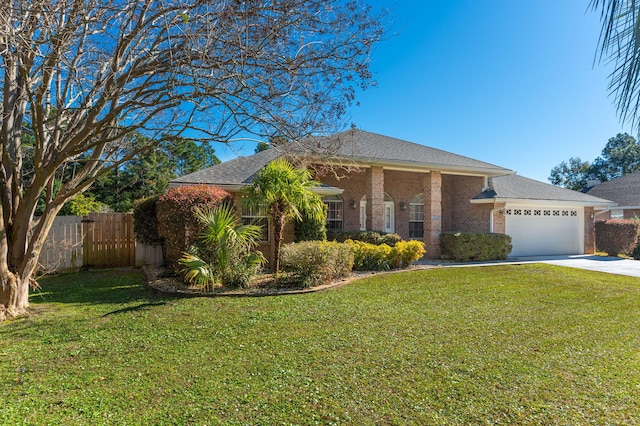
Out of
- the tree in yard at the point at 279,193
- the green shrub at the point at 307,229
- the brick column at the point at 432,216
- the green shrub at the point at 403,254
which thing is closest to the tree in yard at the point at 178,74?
the tree in yard at the point at 279,193

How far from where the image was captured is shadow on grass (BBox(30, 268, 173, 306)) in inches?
313

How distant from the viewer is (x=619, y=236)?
1786 cm

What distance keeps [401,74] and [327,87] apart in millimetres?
6038

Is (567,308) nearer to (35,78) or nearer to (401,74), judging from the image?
(401,74)

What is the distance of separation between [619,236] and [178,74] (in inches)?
857

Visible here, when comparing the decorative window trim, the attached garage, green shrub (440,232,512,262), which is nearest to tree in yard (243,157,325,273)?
the decorative window trim

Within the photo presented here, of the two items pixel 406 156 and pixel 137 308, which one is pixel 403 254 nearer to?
pixel 406 156

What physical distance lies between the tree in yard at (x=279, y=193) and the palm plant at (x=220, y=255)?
43.4 inches

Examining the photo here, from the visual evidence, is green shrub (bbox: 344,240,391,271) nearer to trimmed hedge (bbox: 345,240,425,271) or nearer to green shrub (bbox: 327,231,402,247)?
trimmed hedge (bbox: 345,240,425,271)

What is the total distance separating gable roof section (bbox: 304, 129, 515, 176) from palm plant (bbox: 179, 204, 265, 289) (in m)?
5.80

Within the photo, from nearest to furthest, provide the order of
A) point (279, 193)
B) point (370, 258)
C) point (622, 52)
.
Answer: point (622, 52)
point (279, 193)
point (370, 258)

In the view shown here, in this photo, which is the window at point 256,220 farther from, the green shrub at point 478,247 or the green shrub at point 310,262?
the green shrub at point 478,247

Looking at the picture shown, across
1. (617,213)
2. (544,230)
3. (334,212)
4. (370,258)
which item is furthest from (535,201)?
(617,213)

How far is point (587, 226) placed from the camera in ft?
59.9
